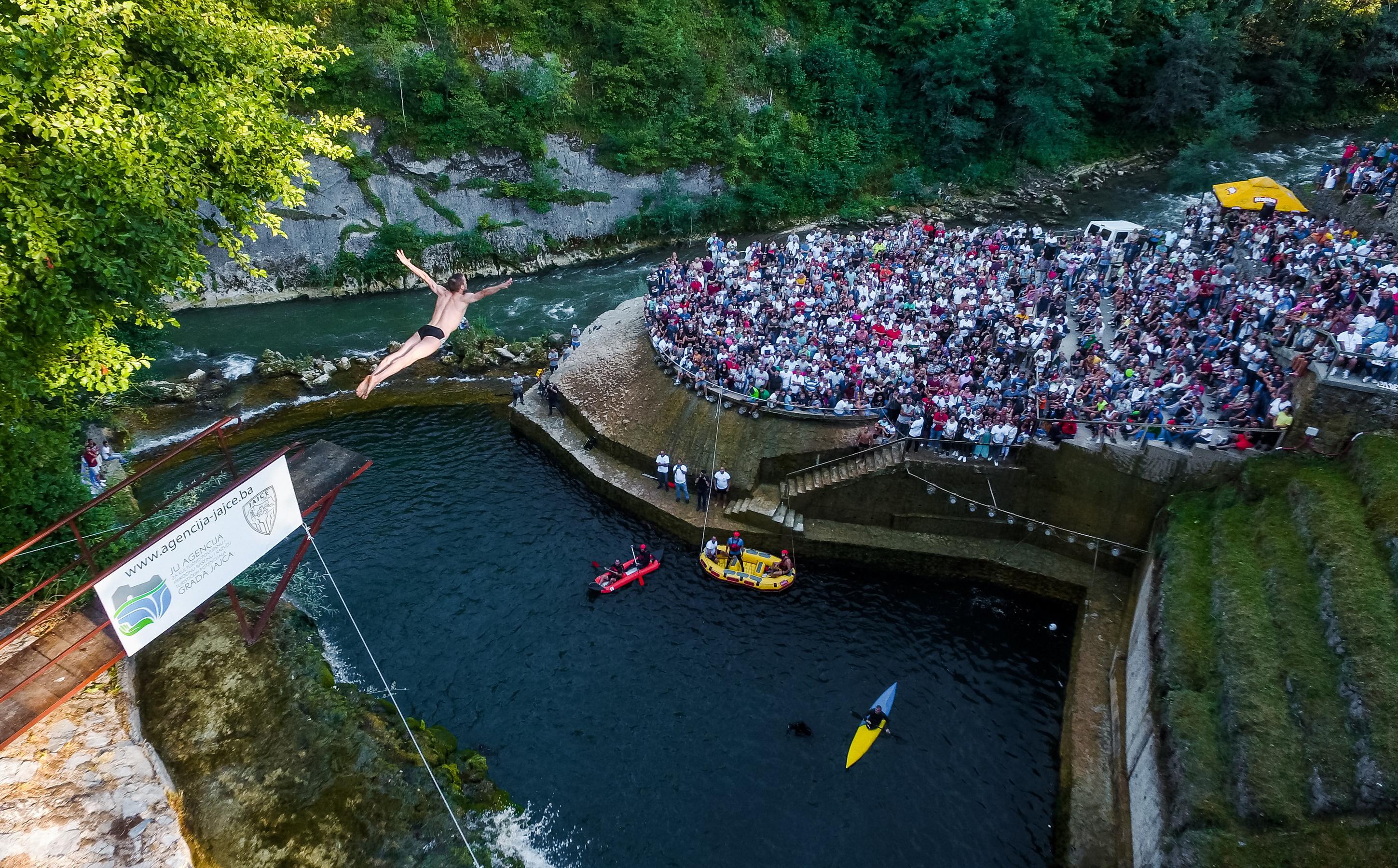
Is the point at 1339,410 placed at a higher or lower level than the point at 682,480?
higher

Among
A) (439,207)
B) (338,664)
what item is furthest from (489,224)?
(338,664)

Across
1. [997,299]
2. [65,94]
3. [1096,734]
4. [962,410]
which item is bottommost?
[1096,734]

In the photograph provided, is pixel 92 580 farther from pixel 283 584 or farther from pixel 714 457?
pixel 714 457

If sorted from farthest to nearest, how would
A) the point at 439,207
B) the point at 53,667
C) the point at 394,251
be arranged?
the point at 439,207, the point at 394,251, the point at 53,667

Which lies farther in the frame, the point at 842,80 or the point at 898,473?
the point at 842,80

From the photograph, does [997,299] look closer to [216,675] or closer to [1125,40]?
[216,675]

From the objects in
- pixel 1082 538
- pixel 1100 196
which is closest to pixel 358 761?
pixel 1082 538
